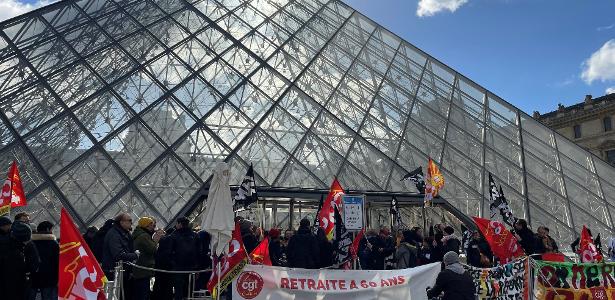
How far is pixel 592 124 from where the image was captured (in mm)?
49094

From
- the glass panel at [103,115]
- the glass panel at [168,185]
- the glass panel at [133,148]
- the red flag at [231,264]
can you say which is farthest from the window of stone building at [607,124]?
the red flag at [231,264]

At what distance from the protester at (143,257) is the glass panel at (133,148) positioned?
5004 mm

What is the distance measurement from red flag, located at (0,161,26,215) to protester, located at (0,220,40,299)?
4.34 meters

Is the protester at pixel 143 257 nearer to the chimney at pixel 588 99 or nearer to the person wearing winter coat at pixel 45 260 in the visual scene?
the person wearing winter coat at pixel 45 260

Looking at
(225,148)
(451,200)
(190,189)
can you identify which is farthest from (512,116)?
(190,189)

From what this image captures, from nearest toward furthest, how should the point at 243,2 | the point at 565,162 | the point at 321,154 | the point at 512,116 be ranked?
1. the point at 321,154
2. the point at 565,162
3. the point at 512,116
4. the point at 243,2

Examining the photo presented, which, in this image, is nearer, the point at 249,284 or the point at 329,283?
the point at 249,284

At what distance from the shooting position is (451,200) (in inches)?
572

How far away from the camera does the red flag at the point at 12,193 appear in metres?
9.68

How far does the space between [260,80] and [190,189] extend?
5.42 m

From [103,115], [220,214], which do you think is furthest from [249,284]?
[103,115]

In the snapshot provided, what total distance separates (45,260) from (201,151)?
7084 millimetres

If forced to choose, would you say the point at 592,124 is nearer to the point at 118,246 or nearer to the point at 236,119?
the point at 236,119

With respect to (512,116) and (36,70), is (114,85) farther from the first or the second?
(512,116)
